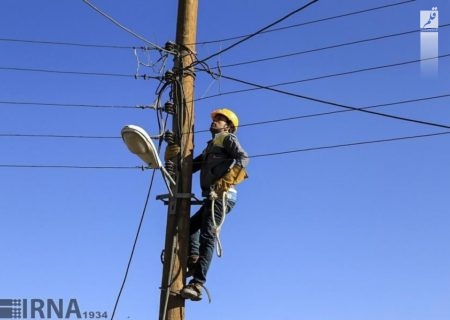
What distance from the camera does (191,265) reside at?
7.35 meters

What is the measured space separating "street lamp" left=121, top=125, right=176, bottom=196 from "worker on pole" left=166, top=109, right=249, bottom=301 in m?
0.44

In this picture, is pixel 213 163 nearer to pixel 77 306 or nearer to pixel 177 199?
pixel 177 199

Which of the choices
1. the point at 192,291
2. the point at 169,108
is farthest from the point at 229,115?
the point at 192,291

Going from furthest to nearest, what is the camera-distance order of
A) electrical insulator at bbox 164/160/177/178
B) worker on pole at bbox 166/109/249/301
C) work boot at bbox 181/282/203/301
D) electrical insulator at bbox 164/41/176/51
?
electrical insulator at bbox 164/41/176/51
electrical insulator at bbox 164/160/177/178
worker on pole at bbox 166/109/249/301
work boot at bbox 181/282/203/301

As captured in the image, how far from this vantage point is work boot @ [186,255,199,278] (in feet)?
24.1

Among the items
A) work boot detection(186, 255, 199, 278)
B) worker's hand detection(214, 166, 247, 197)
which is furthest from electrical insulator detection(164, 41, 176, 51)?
work boot detection(186, 255, 199, 278)

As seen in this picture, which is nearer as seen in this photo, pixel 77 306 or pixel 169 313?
pixel 169 313

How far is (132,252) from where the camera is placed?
26.5 ft

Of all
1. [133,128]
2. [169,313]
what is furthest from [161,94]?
[169,313]

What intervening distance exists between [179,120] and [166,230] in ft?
3.73

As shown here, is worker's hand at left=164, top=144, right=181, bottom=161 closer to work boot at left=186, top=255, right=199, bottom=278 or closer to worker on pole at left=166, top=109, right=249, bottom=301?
worker on pole at left=166, top=109, right=249, bottom=301

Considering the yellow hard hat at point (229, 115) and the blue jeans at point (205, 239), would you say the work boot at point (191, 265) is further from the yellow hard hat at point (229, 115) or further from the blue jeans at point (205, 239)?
A: the yellow hard hat at point (229, 115)

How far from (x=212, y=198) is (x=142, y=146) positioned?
820 millimetres

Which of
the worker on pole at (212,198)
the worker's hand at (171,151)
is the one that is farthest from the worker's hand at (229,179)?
the worker's hand at (171,151)
